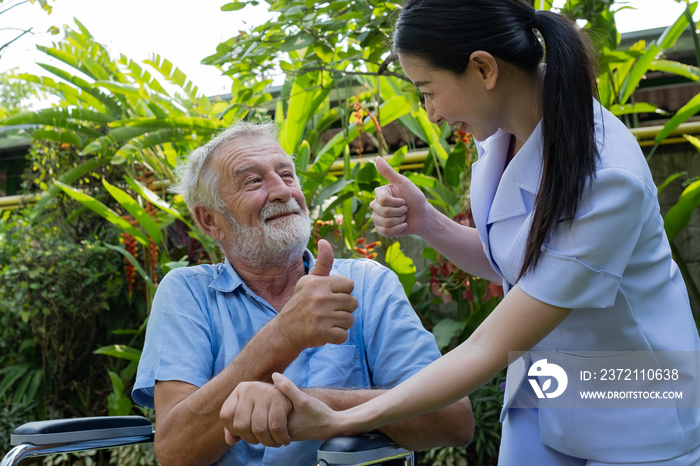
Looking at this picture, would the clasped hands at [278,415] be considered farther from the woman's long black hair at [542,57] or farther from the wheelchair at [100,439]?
the woman's long black hair at [542,57]

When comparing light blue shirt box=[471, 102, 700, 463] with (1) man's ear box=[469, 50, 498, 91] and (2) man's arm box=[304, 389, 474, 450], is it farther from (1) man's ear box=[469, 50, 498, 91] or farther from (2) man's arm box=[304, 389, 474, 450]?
(2) man's arm box=[304, 389, 474, 450]

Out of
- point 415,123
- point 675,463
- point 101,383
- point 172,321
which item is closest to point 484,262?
point 675,463

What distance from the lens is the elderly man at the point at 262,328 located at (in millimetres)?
1443

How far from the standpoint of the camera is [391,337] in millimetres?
1726

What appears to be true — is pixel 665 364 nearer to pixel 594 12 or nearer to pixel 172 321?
pixel 172 321

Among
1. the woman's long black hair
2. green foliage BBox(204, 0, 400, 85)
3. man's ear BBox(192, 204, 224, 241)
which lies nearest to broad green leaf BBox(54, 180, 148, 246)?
green foliage BBox(204, 0, 400, 85)

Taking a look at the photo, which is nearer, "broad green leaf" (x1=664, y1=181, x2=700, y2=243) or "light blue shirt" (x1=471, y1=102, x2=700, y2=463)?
"light blue shirt" (x1=471, y1=102, x2=700, y2=463)

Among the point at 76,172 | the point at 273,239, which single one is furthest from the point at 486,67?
the point at 76,172

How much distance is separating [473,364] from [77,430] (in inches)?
38.6

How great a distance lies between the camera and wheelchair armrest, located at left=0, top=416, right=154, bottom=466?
4.92 feet

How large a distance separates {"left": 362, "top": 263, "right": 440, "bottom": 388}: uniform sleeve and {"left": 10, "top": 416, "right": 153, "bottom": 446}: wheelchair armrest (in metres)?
0.60

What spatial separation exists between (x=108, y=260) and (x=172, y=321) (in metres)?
2.52

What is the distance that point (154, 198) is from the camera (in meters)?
3.40

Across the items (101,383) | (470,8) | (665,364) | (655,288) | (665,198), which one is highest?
(470,8)
